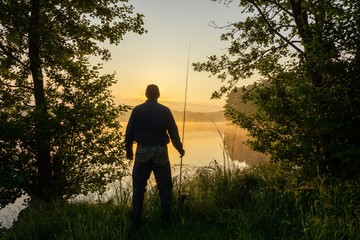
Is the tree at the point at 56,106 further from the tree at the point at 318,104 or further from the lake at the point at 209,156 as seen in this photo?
the tree at the point at 318,104

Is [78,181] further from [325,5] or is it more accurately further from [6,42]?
[325,5]

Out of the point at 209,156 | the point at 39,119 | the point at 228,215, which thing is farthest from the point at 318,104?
the point at 209,156

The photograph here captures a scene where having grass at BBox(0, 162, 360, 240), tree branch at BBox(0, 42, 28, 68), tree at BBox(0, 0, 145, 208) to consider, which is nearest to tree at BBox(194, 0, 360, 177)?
grass at BBox(0, 162, 360, 240)

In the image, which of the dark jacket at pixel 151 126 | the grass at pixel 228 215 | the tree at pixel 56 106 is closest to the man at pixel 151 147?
the dark jacket at pixel 151 126

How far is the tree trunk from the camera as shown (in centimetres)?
936

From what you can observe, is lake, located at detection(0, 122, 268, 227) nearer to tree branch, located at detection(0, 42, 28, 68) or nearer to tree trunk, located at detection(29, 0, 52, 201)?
tree trunk, located at detection(29, 0, 52, 201)

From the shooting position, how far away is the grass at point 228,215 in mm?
5008

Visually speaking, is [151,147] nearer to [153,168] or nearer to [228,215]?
[153,168]

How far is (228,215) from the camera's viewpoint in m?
5.82

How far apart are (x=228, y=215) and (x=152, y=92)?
2.61 metres

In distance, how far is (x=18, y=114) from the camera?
1004 cm

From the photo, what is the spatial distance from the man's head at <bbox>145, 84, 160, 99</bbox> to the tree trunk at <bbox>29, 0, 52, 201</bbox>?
4.11 m

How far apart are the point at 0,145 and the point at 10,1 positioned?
13.9 feet

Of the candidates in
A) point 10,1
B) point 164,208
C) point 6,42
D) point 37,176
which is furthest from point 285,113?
point 6,42
